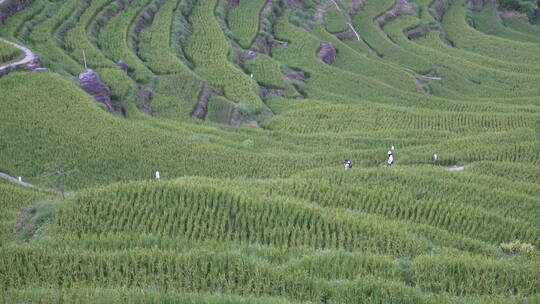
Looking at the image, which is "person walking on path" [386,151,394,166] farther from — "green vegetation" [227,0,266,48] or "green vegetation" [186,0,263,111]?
"green vegetation" [227,0,266,48]

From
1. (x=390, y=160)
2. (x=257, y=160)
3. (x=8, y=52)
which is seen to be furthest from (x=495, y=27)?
(x=8, y=52)

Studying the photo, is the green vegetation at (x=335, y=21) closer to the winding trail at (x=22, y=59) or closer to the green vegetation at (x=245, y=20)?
the green vegetation at (x=245, y=20)

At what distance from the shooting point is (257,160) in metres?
25.2

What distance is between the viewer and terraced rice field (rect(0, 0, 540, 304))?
11.4 metres

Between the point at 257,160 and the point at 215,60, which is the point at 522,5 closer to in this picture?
the point at 215,60

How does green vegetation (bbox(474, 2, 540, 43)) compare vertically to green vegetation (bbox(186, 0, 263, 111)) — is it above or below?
below

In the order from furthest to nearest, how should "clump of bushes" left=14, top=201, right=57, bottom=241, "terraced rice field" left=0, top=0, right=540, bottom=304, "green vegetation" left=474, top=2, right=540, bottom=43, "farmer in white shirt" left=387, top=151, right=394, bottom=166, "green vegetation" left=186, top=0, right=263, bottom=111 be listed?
1. "green vegetation" left=474, top=2, right=540, bottom=43
2. "green vegetation" left=186, top=0, right=263, bottom=111
3. "farmer in white shirt" left=387, top=151, right=394, bottom=166
4. "clump of bushes" left=14, top=201, right=57, bottom=241
5. "terraced rice field" left=0, top=0, right=540, bottom=304

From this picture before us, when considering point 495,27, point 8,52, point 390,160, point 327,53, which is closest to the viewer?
point 390,160

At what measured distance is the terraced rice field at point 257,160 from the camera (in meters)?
11.4

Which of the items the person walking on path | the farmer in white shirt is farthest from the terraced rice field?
the farmer in white shirt

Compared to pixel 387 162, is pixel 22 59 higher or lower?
higher

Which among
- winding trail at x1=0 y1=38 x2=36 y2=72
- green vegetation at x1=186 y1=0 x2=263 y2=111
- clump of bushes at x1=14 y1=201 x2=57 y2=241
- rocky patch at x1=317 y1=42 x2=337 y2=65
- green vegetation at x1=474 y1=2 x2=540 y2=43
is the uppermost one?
winding trail at x1=0 y1=38 x2=36 y2=72

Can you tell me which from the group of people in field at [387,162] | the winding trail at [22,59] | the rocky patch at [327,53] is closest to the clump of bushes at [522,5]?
the rocky patch at [327,53]

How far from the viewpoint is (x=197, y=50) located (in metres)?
44.6
